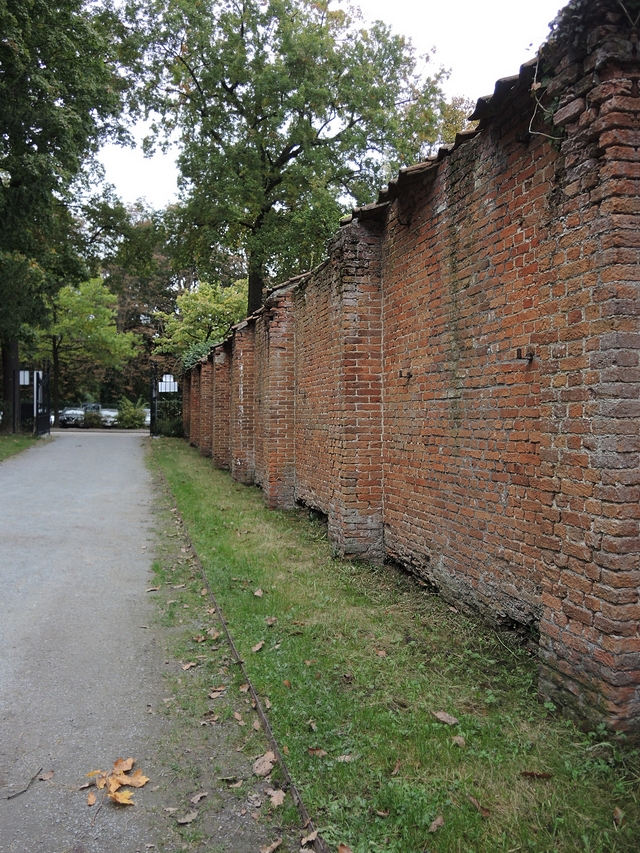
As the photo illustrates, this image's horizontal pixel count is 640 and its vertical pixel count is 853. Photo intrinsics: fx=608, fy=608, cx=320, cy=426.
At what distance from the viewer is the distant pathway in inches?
107

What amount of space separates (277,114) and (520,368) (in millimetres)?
17867

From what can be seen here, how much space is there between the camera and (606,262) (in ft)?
9.96

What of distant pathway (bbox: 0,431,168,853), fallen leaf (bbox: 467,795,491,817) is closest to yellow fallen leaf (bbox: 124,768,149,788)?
distant pathway (bbox: 0,431,168,853)

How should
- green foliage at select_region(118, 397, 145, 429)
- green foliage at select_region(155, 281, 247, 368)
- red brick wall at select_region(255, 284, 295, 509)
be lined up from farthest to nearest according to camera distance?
green foliage at select_region(118, 397, 145, 429), green foliage at select_region(155, 281, 247, 368), red brick wall at select_region(255, 284, 295, 509)

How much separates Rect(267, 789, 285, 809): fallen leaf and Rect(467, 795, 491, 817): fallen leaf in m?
0.84

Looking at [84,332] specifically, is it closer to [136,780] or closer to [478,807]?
[136,780]

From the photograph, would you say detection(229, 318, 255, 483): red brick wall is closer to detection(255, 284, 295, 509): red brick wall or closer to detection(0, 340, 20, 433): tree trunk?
detection(255, 284, 295, 509): red brick wall

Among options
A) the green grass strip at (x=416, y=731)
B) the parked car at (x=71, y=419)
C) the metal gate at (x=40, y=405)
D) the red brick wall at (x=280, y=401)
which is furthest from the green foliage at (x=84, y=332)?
the green grass strip at (x=416, y=731)

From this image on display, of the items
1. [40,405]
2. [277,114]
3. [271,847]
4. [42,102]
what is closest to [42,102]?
[42,102]

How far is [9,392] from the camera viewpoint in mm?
25781

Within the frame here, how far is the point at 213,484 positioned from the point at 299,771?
35.0 feet

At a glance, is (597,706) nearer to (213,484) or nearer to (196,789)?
(196,789)

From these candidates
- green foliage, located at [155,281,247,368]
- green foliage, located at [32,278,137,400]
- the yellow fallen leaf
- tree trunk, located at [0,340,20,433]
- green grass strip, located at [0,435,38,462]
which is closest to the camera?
the yellow fallen leaf

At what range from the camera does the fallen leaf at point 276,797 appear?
9.07 feet
